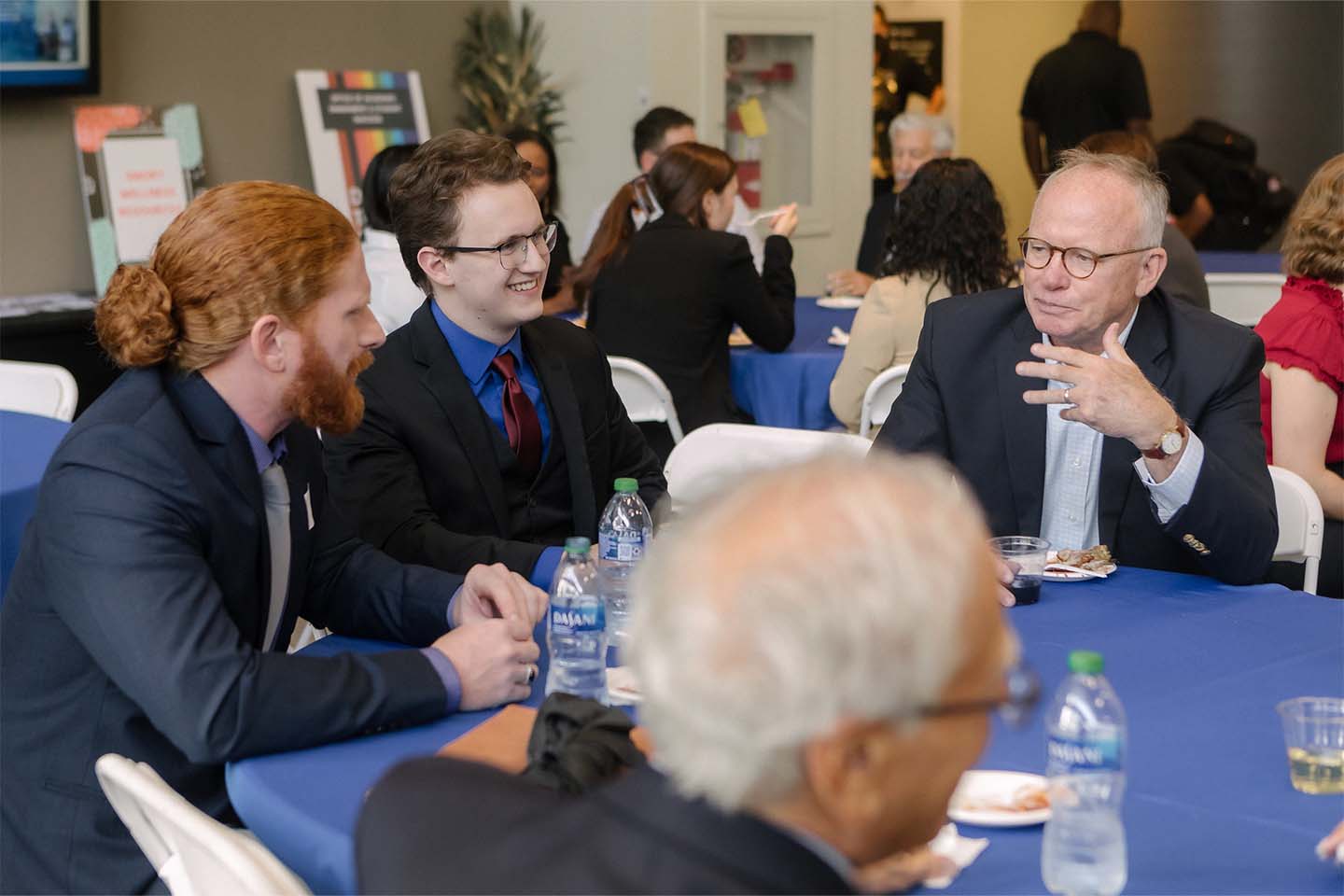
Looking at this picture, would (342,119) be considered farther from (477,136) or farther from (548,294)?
(477,136)

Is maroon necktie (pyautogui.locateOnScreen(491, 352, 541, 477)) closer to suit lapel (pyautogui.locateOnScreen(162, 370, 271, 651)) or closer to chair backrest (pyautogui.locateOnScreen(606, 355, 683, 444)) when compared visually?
suit lapel (pyautogui.locateOnScreen(162, 370, 271, 651))

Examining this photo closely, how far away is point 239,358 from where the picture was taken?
1.98 m

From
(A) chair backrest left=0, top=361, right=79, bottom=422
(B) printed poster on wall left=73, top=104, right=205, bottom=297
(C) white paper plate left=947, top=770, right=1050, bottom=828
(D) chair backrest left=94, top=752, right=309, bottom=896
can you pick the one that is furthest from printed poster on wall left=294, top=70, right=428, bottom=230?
(C) white paper plate left=947, top=770, right=1050, bottom=828

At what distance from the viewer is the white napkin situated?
1423mm

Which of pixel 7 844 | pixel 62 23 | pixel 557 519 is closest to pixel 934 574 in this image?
pixel 7 844

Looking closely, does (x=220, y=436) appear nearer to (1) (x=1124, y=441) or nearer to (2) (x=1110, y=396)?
(2) (x=1110, y=396)

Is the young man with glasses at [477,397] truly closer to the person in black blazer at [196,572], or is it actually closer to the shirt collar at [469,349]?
the shirt collar at [469,349]

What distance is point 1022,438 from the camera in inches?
107

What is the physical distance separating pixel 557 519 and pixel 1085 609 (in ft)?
3.51

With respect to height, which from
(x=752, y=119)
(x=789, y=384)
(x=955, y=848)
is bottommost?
(x=789, y=384)

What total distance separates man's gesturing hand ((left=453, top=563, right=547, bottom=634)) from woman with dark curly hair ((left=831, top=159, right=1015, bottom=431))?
2549 millimetres

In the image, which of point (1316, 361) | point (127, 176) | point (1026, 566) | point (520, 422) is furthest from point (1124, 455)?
point (127, 176)

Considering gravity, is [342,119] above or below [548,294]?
above

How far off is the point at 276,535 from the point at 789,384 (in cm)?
327
